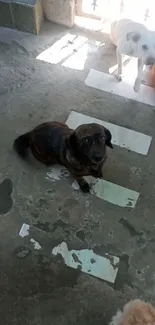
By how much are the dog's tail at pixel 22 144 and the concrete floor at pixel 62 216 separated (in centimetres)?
7

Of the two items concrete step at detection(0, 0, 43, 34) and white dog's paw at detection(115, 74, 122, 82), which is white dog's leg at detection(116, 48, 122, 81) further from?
concrete step at detection(0, 0, 43, 34)

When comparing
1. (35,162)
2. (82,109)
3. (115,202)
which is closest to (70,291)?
(115,202)

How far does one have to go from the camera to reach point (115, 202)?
2594 millimetres

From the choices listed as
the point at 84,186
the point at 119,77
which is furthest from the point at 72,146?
the point at 119,77

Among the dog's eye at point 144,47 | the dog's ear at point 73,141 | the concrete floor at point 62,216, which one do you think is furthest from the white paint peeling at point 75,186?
the dog's eye at point 144,47

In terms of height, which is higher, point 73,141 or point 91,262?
point 73,141

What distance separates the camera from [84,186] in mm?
2586

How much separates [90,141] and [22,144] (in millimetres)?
693

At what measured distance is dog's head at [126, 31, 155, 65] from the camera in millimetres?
2602

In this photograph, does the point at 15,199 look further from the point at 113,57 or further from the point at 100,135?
the point at 113,57

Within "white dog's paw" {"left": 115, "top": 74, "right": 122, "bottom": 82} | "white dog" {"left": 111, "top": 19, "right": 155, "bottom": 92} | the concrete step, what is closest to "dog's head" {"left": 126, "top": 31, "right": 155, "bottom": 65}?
"white dog" {"left": 111, "top": 19, "right": 155, "bottom": 92}

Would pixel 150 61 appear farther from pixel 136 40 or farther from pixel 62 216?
pixel 62 216

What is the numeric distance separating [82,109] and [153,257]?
1160mm

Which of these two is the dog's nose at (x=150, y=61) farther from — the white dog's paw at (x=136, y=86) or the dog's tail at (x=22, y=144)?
the dog's tail at (x=22, y=144)
